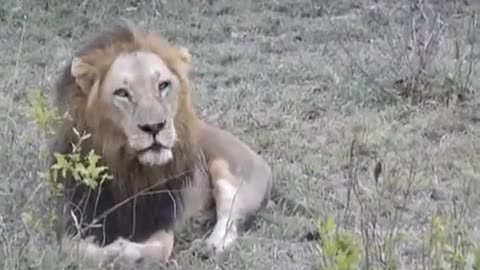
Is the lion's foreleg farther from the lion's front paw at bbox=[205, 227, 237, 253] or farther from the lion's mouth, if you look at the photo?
the lion's mouth

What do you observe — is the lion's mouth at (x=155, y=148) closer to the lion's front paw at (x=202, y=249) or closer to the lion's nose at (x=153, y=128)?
the lion's nose at (x=153, y=128)

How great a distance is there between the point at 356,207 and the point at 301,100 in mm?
1591

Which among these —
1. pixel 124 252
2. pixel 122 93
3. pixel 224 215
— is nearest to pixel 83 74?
pixel 122 93

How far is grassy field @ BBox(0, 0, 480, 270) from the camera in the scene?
4344 mm

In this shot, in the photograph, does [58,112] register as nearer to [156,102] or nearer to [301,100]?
[156,102]

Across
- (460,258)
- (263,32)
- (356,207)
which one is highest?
(460,258)

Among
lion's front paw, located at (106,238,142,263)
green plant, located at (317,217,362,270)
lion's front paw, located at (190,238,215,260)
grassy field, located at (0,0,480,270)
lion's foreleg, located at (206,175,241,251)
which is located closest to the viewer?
green plant, located at (317,217,362,270)

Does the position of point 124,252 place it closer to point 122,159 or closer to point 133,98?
point 122,159

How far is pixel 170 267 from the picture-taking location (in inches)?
170

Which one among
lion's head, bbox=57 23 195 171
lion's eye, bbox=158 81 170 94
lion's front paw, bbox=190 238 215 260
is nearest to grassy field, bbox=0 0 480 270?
lion's front paw, bbox=190 238 215 260

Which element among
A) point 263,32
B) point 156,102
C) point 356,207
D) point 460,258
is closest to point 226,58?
point 263,32

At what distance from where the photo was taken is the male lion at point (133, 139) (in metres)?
4.28

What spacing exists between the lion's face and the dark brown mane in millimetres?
33

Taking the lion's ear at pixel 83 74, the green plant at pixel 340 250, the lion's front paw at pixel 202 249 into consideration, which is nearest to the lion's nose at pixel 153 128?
the lion's ear at pixel 83 74
